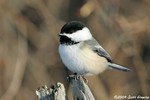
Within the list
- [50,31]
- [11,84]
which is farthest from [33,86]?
[50,31]

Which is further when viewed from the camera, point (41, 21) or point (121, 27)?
point (41, 21)

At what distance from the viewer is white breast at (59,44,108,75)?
4003mm

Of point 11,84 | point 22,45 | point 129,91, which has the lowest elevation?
point 129,91

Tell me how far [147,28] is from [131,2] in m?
0.60

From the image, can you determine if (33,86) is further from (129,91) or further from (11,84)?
(129,91)

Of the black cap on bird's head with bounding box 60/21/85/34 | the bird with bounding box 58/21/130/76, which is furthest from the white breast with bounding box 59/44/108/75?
the black cap on bird's head with bounding box 60/21/85/34

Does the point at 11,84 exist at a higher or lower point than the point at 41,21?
lower

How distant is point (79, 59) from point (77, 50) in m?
0.07

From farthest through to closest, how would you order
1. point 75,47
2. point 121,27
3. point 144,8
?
point 144,8 < point 121,27 < point 75,47

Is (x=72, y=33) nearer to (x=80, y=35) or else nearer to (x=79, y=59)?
(x=80, y=35)

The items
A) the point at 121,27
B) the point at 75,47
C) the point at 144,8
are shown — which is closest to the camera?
the point at 75,47

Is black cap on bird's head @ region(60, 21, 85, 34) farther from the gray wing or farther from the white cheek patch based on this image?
the gray wing

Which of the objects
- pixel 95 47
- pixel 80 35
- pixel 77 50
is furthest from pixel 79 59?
pixel 95 47

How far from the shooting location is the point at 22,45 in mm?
6227
